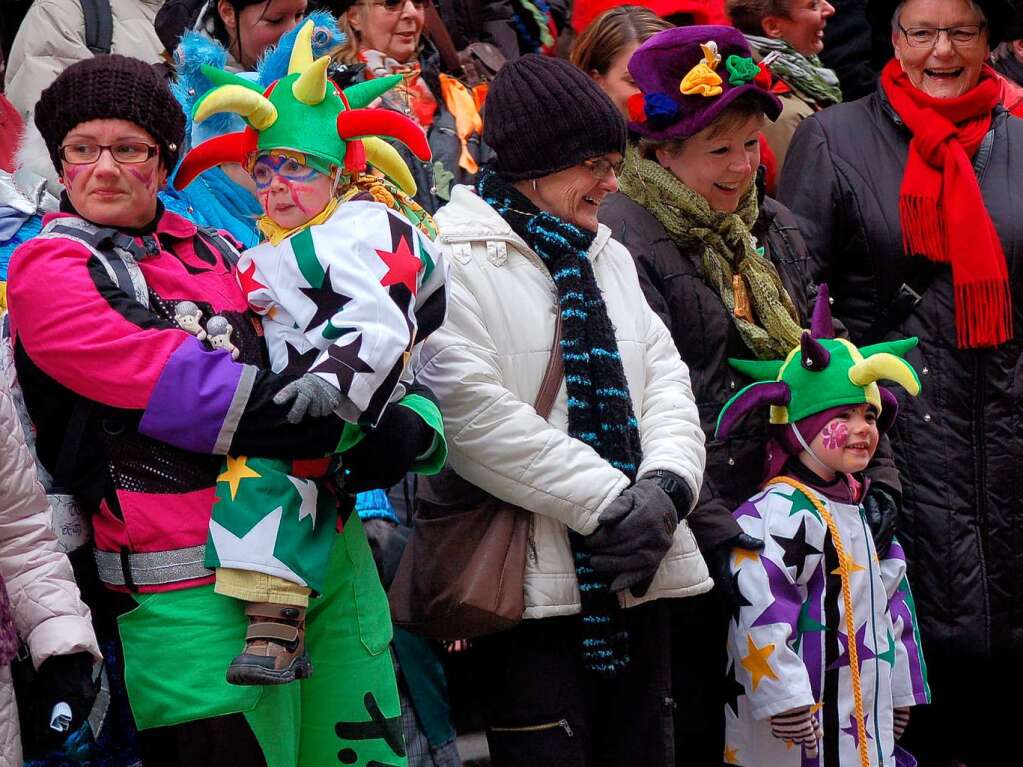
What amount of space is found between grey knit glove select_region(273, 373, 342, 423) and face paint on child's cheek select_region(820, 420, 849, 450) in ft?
6.11

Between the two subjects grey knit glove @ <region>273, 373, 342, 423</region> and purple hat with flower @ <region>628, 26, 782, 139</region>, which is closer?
grey knit glove @ <region>273, 373, 342, 423</region>

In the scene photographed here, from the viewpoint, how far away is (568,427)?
12.5ft

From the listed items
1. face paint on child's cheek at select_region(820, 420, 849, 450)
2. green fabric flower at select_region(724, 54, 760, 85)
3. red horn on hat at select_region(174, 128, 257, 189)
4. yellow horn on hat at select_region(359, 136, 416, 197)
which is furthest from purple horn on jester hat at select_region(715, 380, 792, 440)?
red horn on hat at select_region(174, 128, 257, 189)

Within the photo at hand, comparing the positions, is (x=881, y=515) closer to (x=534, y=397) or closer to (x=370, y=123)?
(x=534, y=397)

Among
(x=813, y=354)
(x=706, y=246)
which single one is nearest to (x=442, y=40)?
(x=706, y=246)

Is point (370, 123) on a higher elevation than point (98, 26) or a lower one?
lower

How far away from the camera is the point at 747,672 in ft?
13.8

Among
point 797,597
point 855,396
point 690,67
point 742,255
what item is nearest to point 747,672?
point 797,597

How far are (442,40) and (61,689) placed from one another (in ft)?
11.6

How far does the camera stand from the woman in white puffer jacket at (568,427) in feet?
12.0

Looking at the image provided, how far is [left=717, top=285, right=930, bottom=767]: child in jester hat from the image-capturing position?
419 cm

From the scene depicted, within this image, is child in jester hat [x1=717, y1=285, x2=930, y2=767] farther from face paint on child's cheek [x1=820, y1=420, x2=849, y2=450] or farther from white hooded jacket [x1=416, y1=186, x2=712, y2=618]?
white hooded jacket [x1=416, y1=186, x2=712, y2=618]

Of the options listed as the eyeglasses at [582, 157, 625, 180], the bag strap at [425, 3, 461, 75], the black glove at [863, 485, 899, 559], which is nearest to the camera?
the eyeglasses at [582, 157, 625, 180]

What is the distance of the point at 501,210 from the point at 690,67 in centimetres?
90
